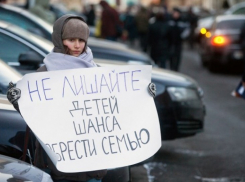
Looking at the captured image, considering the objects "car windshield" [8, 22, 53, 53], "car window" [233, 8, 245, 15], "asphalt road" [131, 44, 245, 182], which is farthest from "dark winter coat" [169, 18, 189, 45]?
"car window" [233, 8, 245, 15]

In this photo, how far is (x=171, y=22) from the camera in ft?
60.4

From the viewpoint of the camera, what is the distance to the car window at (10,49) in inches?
337

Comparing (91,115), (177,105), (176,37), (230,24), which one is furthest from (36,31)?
(230,24)

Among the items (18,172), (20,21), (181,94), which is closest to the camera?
(18,172)

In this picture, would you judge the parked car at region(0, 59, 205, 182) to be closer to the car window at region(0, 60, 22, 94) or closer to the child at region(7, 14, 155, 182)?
the car window at region(0, 60, 22, 94)

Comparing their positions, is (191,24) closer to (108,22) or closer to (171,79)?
(108,22)

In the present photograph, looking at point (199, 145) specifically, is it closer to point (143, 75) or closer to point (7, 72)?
point (7, 72)

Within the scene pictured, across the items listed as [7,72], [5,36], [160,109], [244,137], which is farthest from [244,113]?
[7,72]

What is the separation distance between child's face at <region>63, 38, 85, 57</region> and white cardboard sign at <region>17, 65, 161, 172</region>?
0.11m

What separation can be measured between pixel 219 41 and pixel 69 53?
53.0 ft

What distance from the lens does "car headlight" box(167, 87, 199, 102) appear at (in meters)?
9.50

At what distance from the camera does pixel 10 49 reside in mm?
8727

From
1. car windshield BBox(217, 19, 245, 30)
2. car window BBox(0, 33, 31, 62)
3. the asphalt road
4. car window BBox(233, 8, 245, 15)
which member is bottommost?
the asphalt road

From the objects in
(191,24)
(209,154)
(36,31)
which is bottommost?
(209,154)
